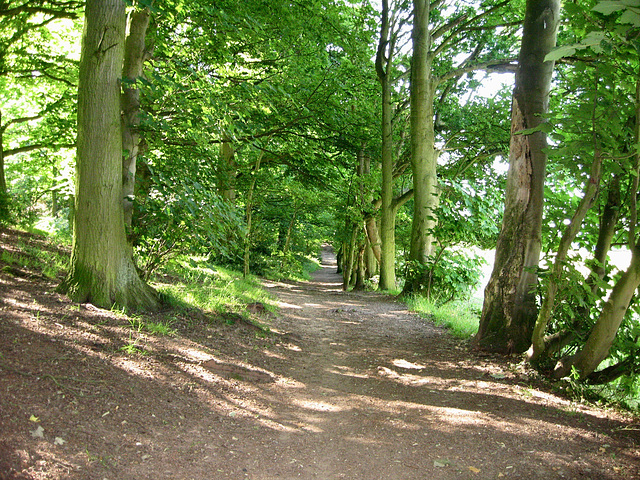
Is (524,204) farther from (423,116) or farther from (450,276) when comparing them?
(423,116)

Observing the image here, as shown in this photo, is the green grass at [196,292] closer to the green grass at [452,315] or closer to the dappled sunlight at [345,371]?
the dappled sunlight at [345,371]

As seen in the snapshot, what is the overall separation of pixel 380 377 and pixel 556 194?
2.95 meters

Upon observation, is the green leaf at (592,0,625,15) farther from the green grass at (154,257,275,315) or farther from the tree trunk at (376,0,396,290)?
the tree trunk at (376,0,396,290)

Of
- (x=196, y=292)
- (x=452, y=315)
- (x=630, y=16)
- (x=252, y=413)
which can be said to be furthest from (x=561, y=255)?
(x=196, y=292)

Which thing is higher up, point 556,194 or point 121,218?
point 556,194

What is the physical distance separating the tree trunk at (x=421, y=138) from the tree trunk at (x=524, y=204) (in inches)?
237

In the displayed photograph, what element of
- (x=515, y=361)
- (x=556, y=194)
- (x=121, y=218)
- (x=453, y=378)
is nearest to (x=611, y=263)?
(x=556, y=194)

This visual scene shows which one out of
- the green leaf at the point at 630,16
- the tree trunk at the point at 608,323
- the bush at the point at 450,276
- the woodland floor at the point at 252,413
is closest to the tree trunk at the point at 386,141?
the bush at the point at 450,276

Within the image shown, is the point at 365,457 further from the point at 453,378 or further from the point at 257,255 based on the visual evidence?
the point at 257,255

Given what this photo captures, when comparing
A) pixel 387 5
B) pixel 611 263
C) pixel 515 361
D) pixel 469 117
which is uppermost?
pixel 387 5

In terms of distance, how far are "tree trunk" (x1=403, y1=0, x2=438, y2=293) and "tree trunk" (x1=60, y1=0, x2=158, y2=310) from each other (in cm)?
819

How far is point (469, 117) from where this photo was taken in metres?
15.1

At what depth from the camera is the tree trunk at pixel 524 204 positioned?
5.64m

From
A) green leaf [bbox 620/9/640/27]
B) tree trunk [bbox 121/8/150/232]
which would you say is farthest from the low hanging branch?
tree trunk [bbox 121/8/150/232]
